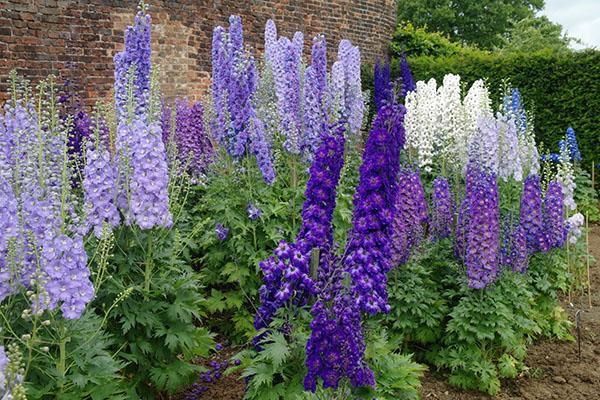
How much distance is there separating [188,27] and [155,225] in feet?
31.0

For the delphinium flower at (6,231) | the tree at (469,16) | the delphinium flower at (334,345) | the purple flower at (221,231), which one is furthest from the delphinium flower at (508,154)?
the tree at (469,16)

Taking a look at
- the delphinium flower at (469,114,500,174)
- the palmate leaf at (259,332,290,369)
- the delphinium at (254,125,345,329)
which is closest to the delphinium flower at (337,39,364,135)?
the delphinium flower at (469,114,500,174)

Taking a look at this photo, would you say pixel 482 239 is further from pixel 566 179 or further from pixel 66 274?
pixel 66 274

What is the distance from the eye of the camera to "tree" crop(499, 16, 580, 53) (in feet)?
80.0

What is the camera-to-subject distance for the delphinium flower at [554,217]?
17.2 ft

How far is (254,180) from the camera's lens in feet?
17.7

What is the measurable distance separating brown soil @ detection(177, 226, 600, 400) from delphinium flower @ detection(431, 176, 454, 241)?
3.84 ft

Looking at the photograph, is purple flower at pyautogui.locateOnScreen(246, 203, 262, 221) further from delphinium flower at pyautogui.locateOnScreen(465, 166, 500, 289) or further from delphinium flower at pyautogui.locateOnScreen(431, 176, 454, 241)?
delphinium flower at pyautogui.locateOnScreen(465, 166, 500, 289)

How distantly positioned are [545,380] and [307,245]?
2.64m

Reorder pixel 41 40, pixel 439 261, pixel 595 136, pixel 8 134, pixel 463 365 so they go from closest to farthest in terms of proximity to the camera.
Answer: pixel 8 134 → pixel 463 365 → pixel 439 261 → pixel 41 40 → pixel 595 136

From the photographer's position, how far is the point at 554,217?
5.25 m

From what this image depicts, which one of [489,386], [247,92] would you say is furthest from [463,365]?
[247,92]

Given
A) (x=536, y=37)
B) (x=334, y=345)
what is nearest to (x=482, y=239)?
(x=334, y=345)

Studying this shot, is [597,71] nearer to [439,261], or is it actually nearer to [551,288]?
[551,288]
